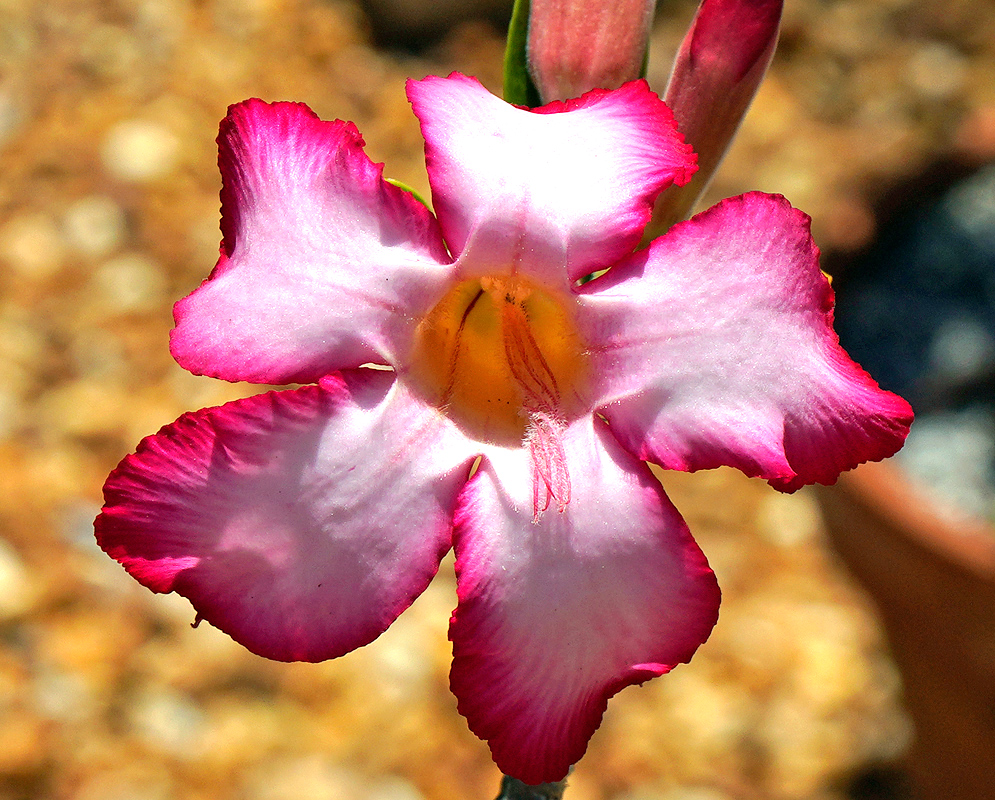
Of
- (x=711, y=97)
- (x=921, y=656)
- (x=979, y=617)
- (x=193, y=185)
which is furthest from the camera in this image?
(x=193, y=185)

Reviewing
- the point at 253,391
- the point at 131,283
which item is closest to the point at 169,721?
the point at 253,391

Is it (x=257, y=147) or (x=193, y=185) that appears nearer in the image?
(x=257, y=147)

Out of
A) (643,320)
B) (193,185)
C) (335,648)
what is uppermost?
(643,320)

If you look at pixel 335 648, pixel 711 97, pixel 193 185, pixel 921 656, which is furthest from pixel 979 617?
pixel 193 185

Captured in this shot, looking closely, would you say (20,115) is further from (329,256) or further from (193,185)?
(329,256)

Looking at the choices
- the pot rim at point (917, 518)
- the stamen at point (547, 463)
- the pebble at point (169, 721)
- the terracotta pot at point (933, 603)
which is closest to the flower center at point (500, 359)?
the stamen at point (547, 463)

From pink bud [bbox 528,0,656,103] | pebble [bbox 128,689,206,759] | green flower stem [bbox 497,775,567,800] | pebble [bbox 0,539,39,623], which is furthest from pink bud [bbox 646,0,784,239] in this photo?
pebble [bbox 0,539,39,623]
